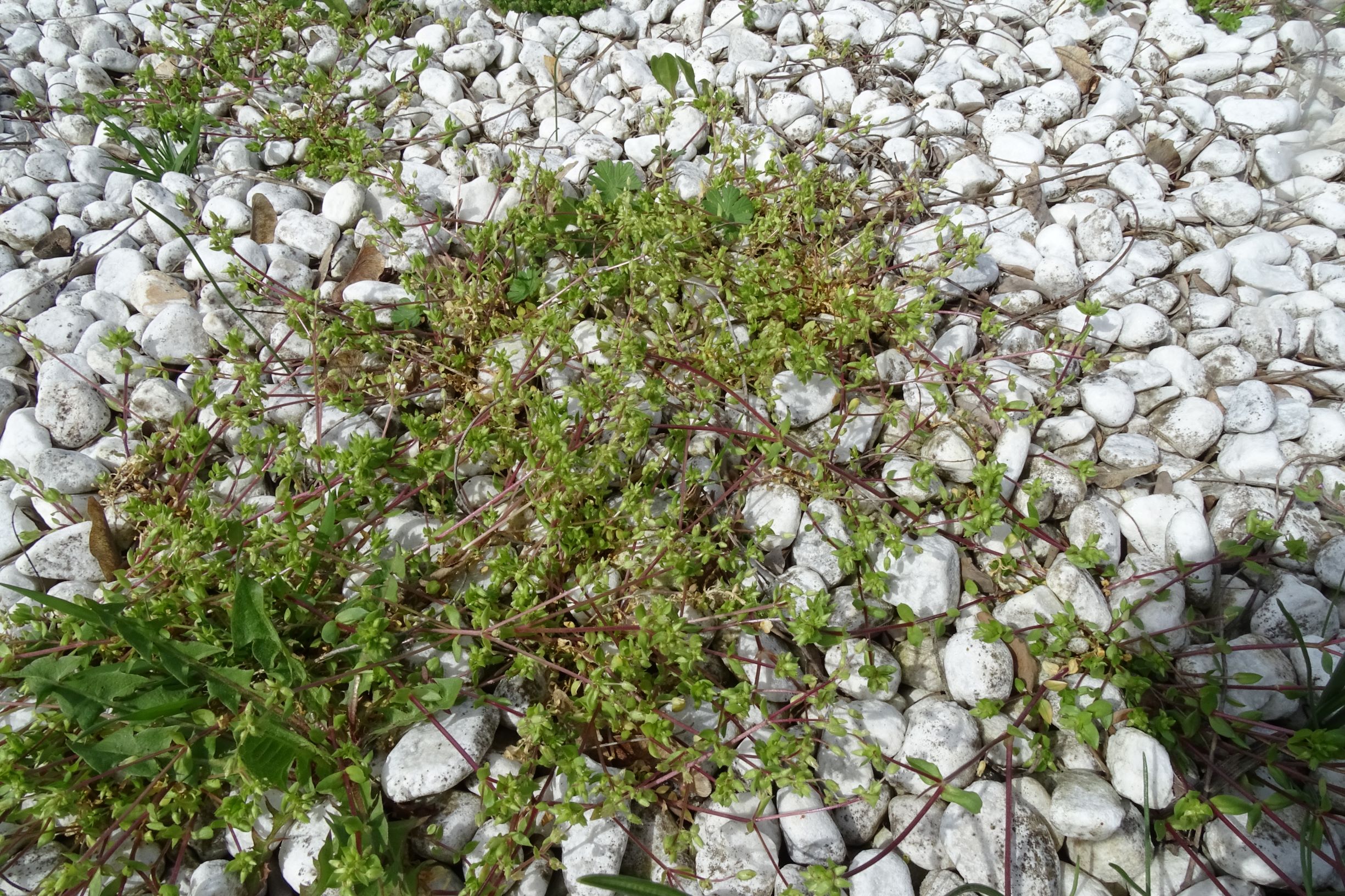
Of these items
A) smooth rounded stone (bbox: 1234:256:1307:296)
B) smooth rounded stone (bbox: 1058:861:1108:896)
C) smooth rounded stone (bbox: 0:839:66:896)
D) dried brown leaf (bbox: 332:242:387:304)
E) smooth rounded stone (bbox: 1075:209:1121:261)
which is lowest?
smooth rounded stone (bbox: 1058:861:1108:896)

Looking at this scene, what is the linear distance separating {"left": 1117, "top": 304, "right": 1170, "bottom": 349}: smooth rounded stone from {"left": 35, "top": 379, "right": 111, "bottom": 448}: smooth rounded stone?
3.16 m

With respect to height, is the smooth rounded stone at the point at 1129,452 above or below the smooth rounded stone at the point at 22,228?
below

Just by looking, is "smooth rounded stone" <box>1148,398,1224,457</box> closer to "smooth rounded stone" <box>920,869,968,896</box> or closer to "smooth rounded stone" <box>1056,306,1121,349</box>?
"smooth rounded stone" <box>1056,306,1121,349</box>

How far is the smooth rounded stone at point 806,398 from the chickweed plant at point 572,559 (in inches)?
1.2

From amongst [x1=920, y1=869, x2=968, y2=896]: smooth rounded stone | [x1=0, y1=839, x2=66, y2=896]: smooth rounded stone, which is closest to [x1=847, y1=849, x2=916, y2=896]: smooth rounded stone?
[x1=920, y1=869, x2=968, y2=896]: smooth rounded stone

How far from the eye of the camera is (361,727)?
196 cm

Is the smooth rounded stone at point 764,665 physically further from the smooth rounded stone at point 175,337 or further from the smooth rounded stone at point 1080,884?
the smooth rounded stone at point 175,337

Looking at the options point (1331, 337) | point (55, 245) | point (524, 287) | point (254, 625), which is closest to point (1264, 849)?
point (1331, 337)

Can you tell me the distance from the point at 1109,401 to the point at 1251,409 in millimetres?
392

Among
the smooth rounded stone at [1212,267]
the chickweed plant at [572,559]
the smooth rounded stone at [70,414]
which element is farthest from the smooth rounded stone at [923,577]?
the smooth rounded stone at [70,414]

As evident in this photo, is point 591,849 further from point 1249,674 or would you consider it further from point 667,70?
point 667,70

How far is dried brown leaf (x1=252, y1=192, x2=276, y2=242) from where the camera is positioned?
3.04 metres

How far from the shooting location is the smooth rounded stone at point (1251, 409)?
2506mm

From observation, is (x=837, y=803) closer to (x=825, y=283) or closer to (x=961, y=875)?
(x=961, y=875)
